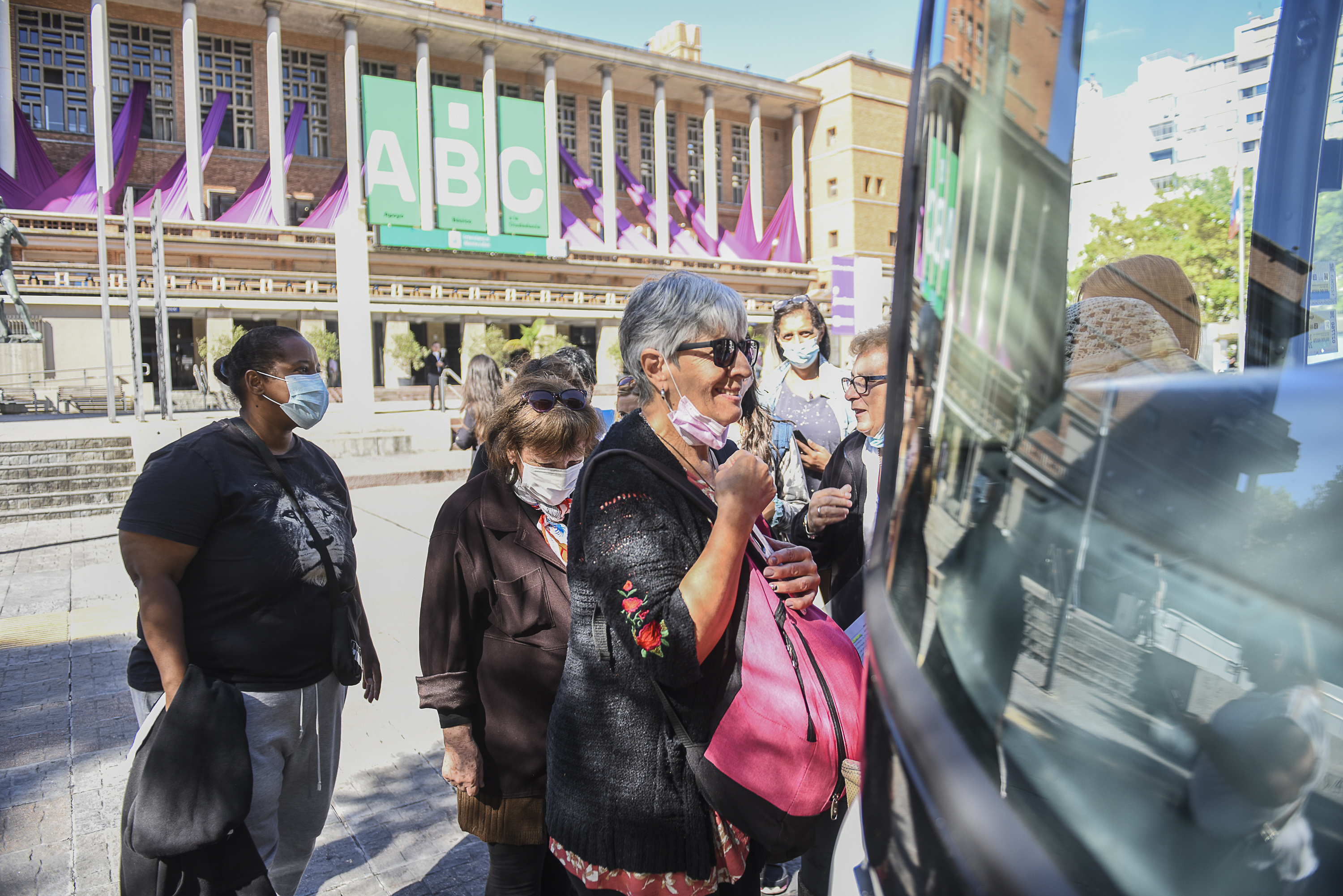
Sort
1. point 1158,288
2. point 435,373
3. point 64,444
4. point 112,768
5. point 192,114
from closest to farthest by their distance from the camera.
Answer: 1. point 1158,288
2. point 112,768
3. point 64,444
4. point 435,373
5. point 192,114

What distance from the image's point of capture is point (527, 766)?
7.36 ft

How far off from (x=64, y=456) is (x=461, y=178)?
61.3ft

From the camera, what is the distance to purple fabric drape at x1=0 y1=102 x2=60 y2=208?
33.1 meters

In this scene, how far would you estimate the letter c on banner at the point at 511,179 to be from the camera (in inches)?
1171

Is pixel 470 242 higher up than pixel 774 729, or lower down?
higher up

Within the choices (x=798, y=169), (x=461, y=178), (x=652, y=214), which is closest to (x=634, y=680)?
(x=461, y=178)

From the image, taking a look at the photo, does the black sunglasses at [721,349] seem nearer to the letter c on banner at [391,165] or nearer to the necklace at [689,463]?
the necklace at [689,463]

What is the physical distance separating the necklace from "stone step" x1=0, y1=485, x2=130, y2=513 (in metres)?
12.1

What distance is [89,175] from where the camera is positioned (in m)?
35.7

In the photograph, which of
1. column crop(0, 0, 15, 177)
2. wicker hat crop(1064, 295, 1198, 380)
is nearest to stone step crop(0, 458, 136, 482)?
wicker hat crop(1064, 295, 1198, 380)

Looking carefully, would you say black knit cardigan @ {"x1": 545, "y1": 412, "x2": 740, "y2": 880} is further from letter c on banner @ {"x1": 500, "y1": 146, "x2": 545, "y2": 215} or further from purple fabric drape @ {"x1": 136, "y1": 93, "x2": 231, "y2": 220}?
purple fabric drape @ {"x1": 136, "y1": 93, "x2": 231, "y2": 220}

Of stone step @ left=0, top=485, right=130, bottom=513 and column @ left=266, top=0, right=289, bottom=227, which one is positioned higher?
column @ left=266, top=0, right=289, bottom=227

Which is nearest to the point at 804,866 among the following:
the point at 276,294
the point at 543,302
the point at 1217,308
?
the point at 1217,308

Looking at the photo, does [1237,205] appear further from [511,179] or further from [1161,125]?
[511,179]
